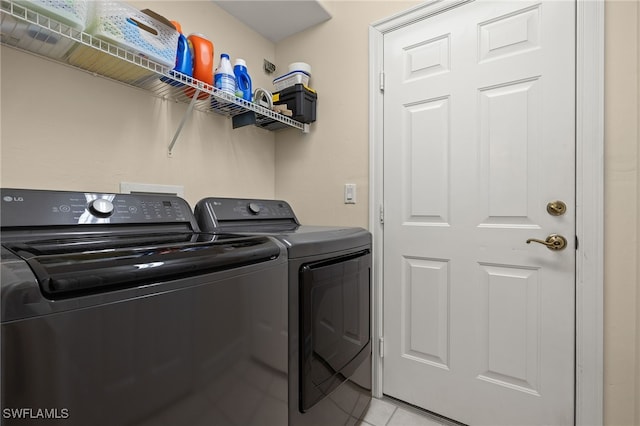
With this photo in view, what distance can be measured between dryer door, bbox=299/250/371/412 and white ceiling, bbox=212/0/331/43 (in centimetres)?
153

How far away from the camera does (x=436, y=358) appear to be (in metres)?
1.62

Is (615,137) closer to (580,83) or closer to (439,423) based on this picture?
(580,83)

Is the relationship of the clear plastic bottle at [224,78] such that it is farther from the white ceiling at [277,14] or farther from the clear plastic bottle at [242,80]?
the white ceiling at [277,14]

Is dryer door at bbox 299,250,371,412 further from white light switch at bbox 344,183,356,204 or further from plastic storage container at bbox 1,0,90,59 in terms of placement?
plastic storage container at bbox 1,0,90,59

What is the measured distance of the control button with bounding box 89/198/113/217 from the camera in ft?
3.47

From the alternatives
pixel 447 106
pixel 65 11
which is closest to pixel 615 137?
pixel 447 106

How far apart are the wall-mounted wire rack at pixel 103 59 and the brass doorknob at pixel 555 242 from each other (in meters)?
1.54

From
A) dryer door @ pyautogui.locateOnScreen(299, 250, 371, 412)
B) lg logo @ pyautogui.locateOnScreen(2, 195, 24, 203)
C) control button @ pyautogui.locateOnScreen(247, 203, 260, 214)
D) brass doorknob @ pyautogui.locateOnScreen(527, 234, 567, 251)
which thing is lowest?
dryer door @ pyautogui.locateOnScreen(299, 250, 371, 412)

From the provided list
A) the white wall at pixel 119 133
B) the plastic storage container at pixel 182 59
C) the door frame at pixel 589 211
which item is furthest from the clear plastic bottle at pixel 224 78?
the door frame at pixel 589 211

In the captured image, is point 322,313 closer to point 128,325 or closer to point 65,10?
point 128,325

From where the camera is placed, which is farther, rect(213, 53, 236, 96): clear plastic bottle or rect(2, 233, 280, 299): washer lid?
rect(213, 53, 236, 96): clear plastic bottle

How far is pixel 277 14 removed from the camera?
6.40 ft

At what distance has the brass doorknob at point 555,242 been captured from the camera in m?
1.31

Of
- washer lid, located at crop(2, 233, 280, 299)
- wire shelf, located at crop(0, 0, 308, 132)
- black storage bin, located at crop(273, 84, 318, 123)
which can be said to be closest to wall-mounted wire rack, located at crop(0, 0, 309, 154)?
wire shelf, located at crop(0, 0, 308, 132)
